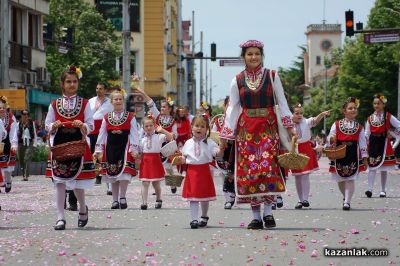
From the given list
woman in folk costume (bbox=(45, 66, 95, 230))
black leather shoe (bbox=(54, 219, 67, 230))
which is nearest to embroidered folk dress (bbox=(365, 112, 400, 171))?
woman in folk costume (bbox=(45, 66, 95, 230))

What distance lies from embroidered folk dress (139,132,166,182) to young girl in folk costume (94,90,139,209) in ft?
1.91

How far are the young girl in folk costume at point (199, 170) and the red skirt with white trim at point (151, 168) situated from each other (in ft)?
11.2

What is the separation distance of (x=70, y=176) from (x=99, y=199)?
19.6 feet

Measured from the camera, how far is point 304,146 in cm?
1673

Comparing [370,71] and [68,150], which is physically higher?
[370,71]

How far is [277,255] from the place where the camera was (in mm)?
9578

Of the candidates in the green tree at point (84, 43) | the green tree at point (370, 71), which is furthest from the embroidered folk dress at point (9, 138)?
the green tree at point (370, 71)

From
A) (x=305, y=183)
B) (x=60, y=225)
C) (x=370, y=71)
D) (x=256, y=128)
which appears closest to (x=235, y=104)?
(x=256, y=128)

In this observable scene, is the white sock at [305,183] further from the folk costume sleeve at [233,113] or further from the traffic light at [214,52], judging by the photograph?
the traffic light at [214,52]

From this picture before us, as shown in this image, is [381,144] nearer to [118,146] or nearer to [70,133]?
[118,146]

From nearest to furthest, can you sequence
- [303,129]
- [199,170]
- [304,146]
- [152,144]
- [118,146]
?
[199,170]
[118,146]
[303,129]
[304,146]
[152,144]

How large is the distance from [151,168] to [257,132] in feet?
16.2

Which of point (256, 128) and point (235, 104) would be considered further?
point (235, 104)

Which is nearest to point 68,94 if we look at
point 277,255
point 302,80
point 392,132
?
point 277,255
